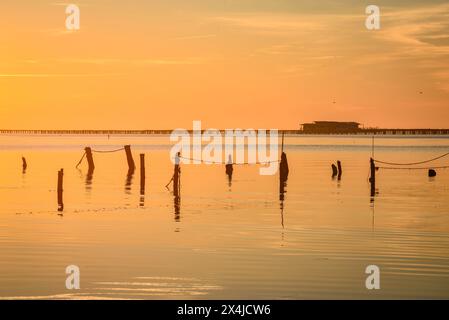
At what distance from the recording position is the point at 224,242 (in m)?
25.9

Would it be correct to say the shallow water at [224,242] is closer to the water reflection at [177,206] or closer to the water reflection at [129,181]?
the water reflection at [177,206]

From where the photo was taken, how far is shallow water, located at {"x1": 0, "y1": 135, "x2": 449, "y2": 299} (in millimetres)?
18766

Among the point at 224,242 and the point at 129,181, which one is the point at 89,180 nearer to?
the point at 129,181

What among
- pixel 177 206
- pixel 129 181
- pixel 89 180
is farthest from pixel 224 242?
pixel 89 180

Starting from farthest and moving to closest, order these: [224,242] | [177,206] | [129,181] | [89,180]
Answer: [89,180] < [129,181] < [177,206] < [224,242]

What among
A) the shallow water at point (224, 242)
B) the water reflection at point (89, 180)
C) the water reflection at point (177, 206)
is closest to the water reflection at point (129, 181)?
the shallow water at point (224, 242)

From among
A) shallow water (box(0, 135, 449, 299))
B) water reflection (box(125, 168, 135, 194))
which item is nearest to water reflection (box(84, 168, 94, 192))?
shallow water (box(0, 135, 449, 299))

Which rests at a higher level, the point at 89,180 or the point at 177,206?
the point at 89,180

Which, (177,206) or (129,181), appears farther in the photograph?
(129,181)

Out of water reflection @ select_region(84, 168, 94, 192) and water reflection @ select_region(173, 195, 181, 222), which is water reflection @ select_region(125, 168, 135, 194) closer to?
water reflection @ select_region(84, 168, 94, 192)

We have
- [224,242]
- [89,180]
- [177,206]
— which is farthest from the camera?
[89,180]

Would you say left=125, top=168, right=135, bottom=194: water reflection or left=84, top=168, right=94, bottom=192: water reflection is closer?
left=125, top=168, right=135, bottom=194: water reflection

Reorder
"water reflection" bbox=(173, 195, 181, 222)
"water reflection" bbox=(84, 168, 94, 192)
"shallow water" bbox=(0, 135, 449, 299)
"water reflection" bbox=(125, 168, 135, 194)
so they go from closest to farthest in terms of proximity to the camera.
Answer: "shallow water" bbox=(0, 135, 449, 299), "water reflection" bbox=(173, 195, 181, 222), "water reflection" bbox=(125, 168, 135, 194), "water reflection" bbox=(84, 168, 94, 192)
